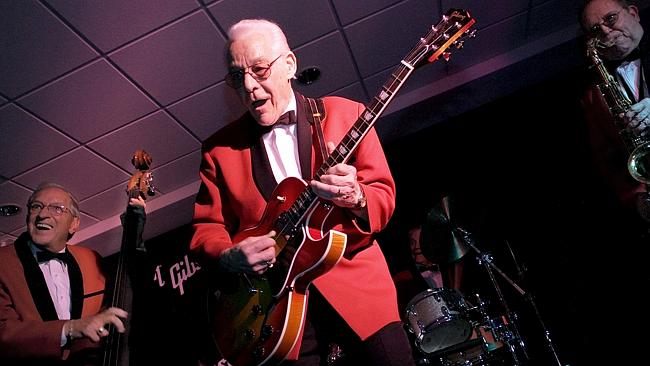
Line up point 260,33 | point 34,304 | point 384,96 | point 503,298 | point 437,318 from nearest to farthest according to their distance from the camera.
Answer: point 384,96
point 260,33
point 34,304
point 437,318
point 503,298

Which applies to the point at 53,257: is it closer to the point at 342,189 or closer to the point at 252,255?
the point at 252,255

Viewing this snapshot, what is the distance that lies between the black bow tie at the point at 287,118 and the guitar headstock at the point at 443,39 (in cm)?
54

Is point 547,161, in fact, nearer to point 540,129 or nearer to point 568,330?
point 540,129

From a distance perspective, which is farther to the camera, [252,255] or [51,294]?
[51,294]

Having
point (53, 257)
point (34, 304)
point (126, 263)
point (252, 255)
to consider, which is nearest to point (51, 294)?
point (34, 304)

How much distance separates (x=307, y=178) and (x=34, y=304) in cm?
176

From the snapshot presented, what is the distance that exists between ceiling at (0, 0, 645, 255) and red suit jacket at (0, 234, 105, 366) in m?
1.51

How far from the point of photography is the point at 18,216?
15.6ft

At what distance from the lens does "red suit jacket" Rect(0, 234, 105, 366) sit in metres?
1.94

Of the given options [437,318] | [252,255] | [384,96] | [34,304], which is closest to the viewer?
[252,255]

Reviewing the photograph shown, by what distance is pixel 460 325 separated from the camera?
324 centimetres

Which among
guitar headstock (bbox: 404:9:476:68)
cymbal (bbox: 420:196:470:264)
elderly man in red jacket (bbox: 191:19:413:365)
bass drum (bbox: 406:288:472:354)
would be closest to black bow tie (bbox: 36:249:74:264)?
elderly man in red jacket (bbox: 191:19:413:365)

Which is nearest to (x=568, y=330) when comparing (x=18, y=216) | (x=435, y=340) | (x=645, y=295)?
(x=645, y=295)

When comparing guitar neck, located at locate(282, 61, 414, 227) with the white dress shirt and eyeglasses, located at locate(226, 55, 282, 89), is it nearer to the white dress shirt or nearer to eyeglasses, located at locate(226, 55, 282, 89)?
the white dress shirt
